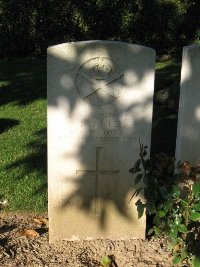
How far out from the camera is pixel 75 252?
3.88 meters

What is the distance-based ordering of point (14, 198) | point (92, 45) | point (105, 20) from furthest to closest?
1. point (105, 20)
2. point (14, 198)
3. point (92, 45)

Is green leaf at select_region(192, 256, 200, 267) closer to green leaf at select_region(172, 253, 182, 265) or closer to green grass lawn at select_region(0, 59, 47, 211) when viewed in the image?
green leaf at select_region(172, 253, 182, 265)

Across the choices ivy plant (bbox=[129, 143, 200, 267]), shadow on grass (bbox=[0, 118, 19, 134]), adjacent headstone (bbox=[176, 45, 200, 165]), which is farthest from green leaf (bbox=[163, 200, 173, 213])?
shadow on grass (bbox=[0, 118, 19, 134])

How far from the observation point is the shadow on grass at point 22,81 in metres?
9.02

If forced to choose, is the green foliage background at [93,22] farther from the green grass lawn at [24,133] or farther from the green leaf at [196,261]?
the green leaf at [196,261]

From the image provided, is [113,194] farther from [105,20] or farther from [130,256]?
[105,20]

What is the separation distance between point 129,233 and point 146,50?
5.03ft

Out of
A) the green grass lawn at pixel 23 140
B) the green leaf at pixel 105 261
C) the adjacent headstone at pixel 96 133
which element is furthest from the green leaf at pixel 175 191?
the green grass lawn at pixel 23 140

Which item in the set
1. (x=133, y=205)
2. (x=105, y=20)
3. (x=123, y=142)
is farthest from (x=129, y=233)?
(x=105, y=20)

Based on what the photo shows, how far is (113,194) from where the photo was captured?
3984mm

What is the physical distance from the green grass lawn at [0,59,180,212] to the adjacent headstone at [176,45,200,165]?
1.59 m

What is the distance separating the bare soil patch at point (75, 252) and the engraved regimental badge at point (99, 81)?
3.88 ft

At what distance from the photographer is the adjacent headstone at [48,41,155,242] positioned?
3.66 m

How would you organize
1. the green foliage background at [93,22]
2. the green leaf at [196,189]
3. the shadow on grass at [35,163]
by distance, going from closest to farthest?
the green leaf at [196,189]
the shadow on grass at [35,163]
the green foliage background at [93,22]
